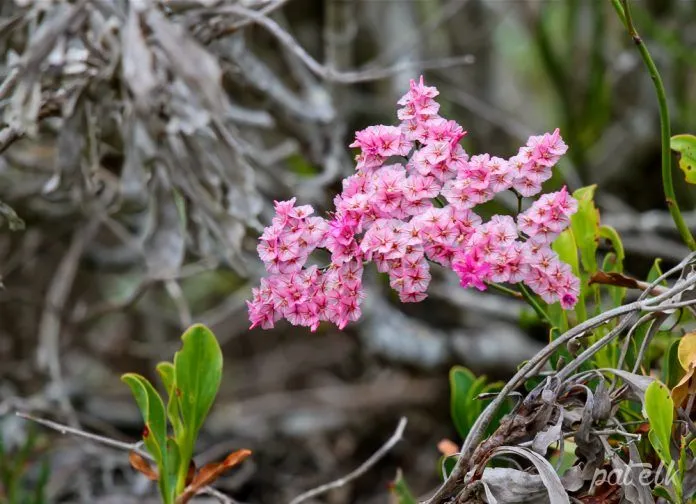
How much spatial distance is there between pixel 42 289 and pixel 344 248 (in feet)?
6.70

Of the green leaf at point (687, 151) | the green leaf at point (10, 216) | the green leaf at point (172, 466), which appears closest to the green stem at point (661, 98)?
the green leaf at point (687, 151)

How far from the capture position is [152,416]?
1124mm

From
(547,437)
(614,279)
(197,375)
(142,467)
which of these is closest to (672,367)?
(614,279)

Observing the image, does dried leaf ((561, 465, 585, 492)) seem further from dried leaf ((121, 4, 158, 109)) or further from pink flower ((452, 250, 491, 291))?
dried leaf ((121, 4, 158, 109))

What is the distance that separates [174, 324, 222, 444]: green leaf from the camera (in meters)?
1.12

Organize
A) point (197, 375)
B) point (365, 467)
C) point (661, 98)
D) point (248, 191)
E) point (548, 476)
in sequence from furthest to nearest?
point (248, 191) → point (365, 467) → point (197, 375) → point (661, 98) → point (548, 476)

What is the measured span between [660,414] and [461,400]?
406mm

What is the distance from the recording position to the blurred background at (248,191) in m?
1.39

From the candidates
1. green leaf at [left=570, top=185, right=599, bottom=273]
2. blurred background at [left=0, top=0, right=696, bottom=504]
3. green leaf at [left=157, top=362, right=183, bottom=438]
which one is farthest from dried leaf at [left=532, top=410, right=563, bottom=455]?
blurred background at [left=0, top=0, right=696, bottom=504]

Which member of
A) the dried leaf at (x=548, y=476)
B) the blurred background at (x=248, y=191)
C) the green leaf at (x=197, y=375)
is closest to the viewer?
the dried leaf at (x=548, y=476)

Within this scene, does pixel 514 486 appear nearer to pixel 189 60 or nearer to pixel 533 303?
pixel 533 303

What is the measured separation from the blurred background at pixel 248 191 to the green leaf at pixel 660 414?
719 mm

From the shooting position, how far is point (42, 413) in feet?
6.76

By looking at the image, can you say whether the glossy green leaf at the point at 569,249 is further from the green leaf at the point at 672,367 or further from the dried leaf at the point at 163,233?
the dried leaf at the point at 163,233
